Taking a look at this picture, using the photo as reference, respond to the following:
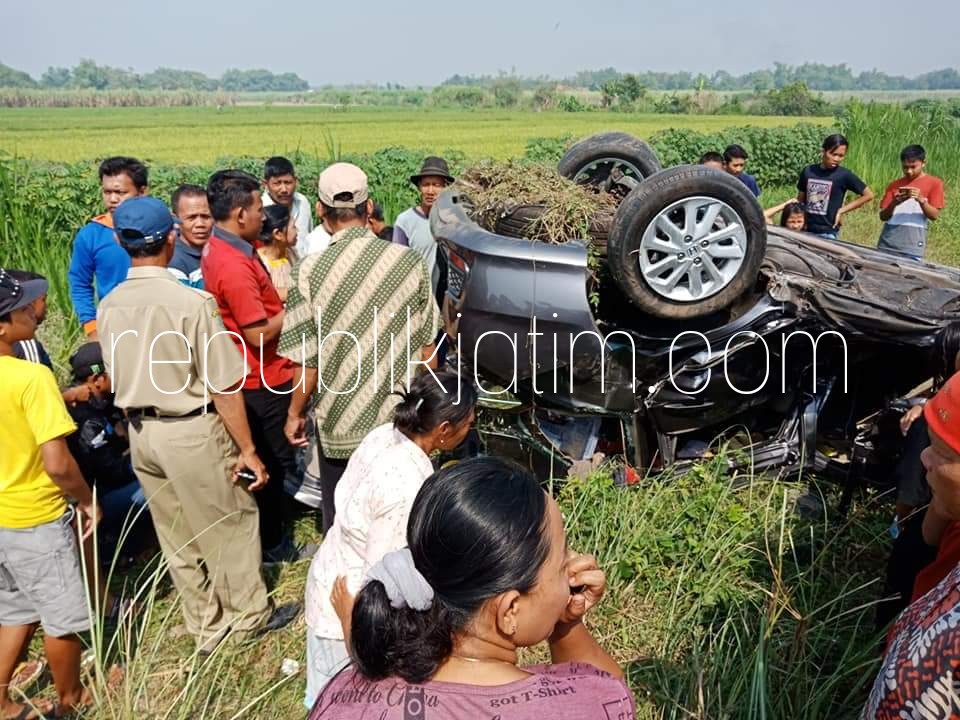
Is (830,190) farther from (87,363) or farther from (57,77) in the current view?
(57,77)

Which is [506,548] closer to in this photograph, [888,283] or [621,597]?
[621,597]

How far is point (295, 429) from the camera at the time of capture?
362 centimetres

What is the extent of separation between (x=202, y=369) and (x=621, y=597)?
1918 mm

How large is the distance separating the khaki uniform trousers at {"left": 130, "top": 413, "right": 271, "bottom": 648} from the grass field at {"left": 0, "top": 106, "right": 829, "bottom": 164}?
1586cm

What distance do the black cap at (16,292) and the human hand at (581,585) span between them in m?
2.17

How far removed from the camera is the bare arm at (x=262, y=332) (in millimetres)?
3609

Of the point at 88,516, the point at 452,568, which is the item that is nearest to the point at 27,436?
the point at 88,516

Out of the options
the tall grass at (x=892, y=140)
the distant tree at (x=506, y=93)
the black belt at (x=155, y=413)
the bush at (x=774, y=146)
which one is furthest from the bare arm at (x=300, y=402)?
the distant tree at (x=506, y=93)

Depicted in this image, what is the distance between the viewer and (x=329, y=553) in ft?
7.75

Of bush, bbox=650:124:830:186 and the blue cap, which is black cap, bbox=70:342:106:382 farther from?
bush, bbox=650:124:830:186

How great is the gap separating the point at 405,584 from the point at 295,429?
2412 mm

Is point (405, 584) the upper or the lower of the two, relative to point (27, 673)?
upper

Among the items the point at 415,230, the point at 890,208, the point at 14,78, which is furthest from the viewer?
the point at 14,78

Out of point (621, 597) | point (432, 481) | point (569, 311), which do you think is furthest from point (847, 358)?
point (432, 481)
